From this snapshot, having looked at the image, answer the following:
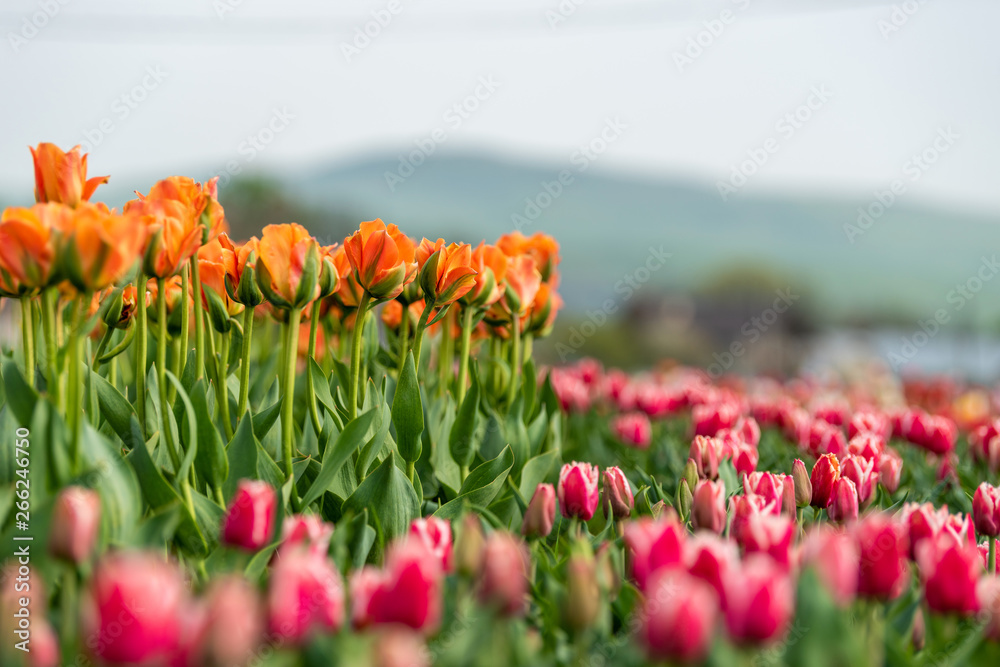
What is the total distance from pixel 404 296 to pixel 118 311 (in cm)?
60

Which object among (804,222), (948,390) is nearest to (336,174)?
(804,222)

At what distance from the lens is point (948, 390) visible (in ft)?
23.1

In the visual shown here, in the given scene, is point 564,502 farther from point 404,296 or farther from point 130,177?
point 130,177

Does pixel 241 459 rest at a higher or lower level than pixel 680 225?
higher

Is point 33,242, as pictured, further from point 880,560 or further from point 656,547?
point 880,560

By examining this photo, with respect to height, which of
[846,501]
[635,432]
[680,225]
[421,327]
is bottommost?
[680,225]

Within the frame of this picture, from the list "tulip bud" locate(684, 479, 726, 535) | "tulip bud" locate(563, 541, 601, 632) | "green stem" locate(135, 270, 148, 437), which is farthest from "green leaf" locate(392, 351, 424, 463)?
"tulip bud" locate(563, 541, 601, 632)

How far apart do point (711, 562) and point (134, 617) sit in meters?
0.62

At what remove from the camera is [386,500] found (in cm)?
154

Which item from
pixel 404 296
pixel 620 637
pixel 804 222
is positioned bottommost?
pixel 804 222

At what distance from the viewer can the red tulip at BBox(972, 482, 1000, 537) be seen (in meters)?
1.67

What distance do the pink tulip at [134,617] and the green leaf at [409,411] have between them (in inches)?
38.7

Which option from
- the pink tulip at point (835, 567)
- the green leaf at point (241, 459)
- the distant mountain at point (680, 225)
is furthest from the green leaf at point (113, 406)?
the distant mountain at point (680, 225)

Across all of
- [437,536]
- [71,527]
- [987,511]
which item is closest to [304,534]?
[437,536]
